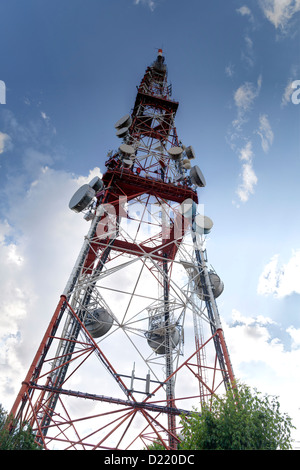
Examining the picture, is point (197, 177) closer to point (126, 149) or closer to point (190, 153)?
point (190, 153)

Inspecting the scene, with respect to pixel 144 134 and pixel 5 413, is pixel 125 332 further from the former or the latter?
pixel 144 134

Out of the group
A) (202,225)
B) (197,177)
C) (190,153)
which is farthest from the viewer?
(190,153)

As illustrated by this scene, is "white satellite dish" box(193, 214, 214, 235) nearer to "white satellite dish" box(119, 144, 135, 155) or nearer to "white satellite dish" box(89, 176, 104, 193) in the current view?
"white satellite dish" box(89, 176, 104, 193)

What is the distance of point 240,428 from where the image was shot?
31.4ft

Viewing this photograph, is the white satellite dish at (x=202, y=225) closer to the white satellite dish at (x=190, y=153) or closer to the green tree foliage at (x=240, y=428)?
the white satellite dish at (x=190, y=153)

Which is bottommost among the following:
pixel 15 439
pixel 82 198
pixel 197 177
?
pixel 15 439

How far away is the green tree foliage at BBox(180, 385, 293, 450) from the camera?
376 inches

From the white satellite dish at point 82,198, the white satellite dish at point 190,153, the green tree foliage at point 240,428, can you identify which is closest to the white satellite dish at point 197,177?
the white satellite dish at point 190,153

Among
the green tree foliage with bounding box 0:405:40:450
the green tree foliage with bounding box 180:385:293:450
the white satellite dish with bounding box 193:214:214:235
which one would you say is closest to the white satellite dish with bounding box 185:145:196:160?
the white satellite dish with bounding box 193:214:214:235

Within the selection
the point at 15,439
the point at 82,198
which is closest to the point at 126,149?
the point at 82,198

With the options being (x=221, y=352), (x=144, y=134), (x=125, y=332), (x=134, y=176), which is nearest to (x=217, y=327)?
(x=221, y=352)

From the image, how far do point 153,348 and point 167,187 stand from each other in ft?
35.6

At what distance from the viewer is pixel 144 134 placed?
27875 mm
